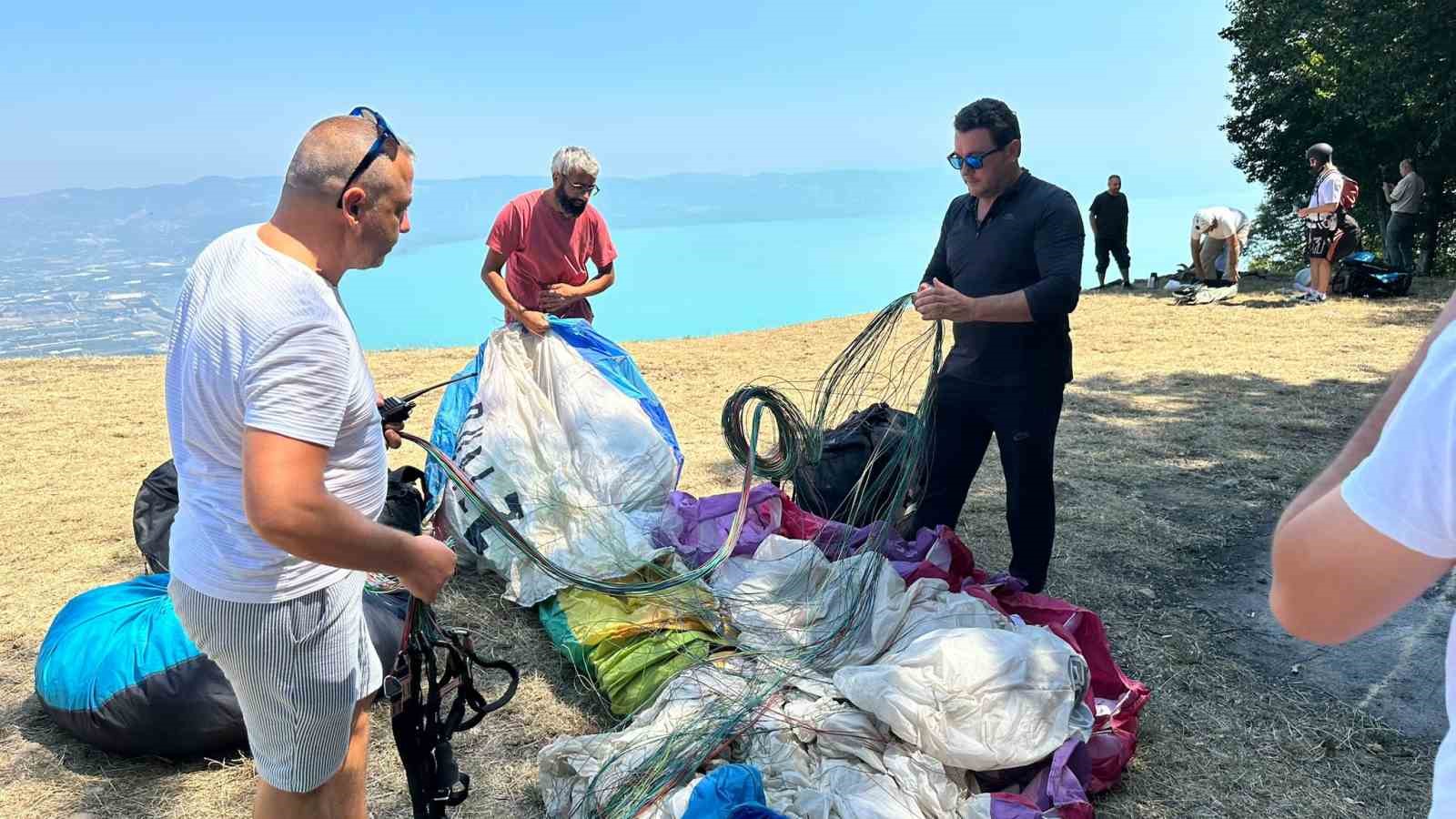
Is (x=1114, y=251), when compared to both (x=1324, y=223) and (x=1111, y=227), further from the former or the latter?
(x=1324, y=223)

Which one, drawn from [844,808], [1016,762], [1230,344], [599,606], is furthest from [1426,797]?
[1230,344]

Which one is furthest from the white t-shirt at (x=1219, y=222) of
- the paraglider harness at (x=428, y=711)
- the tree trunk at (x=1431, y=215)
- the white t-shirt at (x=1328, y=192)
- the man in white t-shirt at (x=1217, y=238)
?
the paraglider harness at (x=428, y=711)

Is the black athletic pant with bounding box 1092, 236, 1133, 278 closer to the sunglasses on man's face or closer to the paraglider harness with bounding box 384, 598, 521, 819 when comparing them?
the sunglasses on man's face

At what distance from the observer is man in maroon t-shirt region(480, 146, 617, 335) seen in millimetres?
4047

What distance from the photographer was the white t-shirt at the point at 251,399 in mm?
1352

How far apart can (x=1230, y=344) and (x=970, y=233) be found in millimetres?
6143

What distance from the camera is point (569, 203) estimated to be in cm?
411

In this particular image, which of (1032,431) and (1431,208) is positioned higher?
(1431,208)

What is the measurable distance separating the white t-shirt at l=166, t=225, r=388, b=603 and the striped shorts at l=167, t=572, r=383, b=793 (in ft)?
0.12

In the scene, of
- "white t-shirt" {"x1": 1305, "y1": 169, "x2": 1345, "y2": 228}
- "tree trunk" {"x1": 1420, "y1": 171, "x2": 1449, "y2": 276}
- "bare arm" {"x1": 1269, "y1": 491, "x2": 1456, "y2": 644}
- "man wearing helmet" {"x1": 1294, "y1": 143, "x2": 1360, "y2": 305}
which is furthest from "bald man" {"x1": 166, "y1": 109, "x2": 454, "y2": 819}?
"tree trunk" {"x1": 1420, "y1": 171, "x2": 1449, "y2": 276}

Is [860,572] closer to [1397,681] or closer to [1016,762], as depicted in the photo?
[1016,762]

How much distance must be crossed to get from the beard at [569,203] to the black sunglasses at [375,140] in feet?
8.05

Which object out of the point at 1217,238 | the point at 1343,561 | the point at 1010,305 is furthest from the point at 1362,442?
the point at 1217,238

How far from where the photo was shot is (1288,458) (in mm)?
5008
